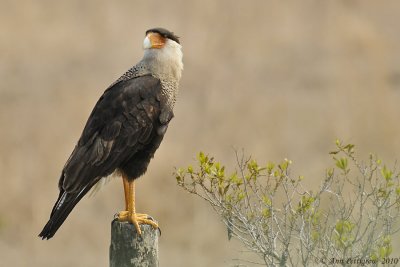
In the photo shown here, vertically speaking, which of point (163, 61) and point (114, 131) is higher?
point (163, 61)

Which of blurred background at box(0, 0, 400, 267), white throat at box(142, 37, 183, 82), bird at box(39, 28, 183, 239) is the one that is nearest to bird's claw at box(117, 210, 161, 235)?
bird at box(39, 28, 183, 239)

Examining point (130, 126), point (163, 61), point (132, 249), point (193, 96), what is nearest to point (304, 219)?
point (132, 249)

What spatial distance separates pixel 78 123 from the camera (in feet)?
34.7

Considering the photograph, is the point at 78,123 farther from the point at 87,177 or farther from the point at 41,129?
the point at 87,177

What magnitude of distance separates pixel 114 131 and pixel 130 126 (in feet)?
0.31

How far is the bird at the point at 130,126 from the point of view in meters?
5.33

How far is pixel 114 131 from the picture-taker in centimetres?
550

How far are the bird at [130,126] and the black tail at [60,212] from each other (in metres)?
0.01

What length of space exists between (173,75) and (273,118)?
20.1 ft

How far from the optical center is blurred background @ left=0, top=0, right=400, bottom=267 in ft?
33.6

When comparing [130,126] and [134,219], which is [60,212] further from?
[130,126]

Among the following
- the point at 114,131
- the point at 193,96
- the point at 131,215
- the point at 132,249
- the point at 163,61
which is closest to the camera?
the point at 132,249

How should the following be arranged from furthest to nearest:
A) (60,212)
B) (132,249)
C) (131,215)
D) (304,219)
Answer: (131,215) < (60,212) < (304,219) < (132,249)

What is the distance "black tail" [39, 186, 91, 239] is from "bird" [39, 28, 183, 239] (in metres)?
0.01
